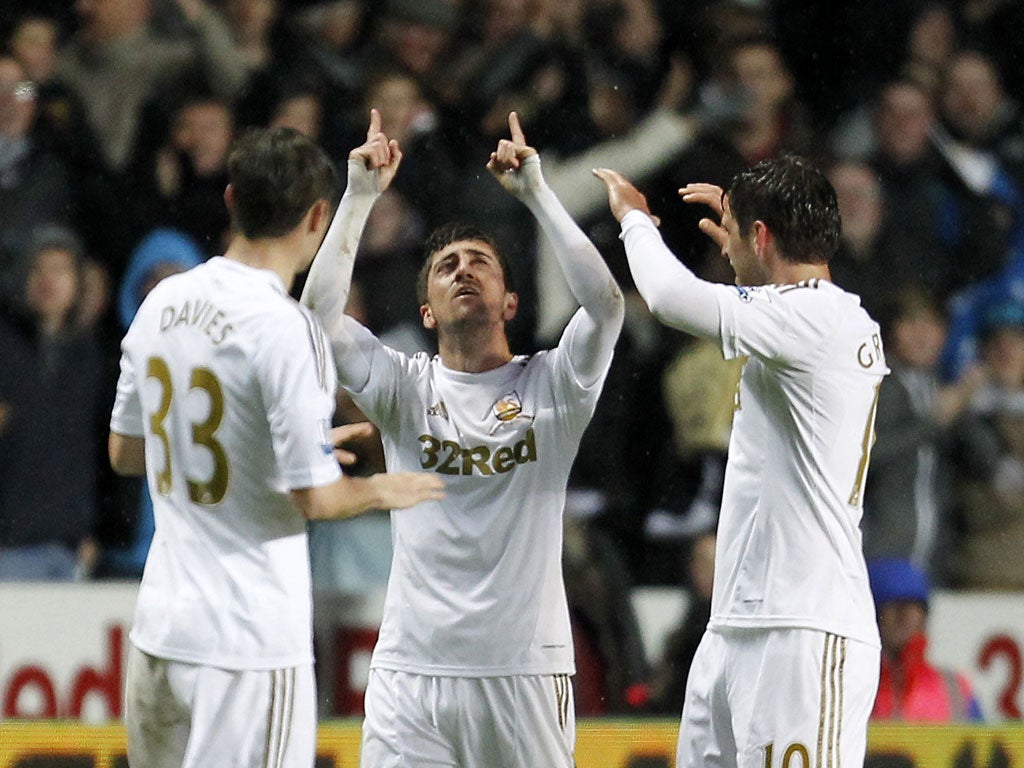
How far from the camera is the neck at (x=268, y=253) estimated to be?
3059 millimetres

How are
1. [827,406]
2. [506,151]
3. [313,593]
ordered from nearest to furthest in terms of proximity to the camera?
[827,406], [506,151], [313,593]

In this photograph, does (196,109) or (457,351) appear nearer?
(457,351)

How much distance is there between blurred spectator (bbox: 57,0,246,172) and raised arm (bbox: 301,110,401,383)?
8.53 ft

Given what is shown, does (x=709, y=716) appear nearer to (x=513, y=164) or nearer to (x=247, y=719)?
(x=247, y=719)

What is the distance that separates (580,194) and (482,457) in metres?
2.73

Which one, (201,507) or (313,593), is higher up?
(201,507)

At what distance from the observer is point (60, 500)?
5.80 metres

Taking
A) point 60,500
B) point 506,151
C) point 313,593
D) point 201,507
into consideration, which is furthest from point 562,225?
point 60,500

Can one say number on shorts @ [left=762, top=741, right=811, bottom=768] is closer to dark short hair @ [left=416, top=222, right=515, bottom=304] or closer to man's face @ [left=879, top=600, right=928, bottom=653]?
dark short hair @ [left=416, top=222, right=515, bottom=304]

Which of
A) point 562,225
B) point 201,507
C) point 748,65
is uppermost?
point 748,65

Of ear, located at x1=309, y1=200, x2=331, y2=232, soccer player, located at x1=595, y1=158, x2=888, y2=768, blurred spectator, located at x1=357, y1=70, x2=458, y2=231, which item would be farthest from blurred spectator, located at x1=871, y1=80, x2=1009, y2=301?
ear, located at x1=309, y1=200, x2=331, y2=232

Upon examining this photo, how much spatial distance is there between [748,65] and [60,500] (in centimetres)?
325

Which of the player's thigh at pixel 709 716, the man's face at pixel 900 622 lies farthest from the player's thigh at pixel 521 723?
the man's face at pixel 900 622

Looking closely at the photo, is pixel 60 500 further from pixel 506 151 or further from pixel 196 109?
pixel 506 151
